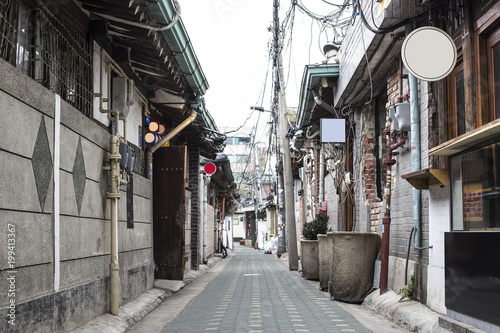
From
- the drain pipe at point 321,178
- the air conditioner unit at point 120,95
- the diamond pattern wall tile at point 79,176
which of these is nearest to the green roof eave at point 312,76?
the drain pipe at point 321,178

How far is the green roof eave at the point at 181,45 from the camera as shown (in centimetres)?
617

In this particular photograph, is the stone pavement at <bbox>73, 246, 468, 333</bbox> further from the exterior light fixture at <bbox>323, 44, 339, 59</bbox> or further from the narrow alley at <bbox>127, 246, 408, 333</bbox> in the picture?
the exterior light fixture at <bbox>323, 44, 339, 59</bbox>

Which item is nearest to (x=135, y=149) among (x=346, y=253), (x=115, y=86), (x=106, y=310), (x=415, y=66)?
(x=115, y=86)

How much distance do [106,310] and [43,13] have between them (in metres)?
3.63

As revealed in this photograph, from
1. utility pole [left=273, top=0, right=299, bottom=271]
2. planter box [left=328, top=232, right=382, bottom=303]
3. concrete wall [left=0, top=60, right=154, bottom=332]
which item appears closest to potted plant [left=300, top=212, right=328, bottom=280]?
utility pole [left=273, top=0, right=299, bottom=271]

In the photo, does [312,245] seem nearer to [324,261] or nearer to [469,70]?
[324,261]

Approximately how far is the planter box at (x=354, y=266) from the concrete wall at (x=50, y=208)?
3.47 meters

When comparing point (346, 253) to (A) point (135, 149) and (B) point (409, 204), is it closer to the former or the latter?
(B) point (409, 204)

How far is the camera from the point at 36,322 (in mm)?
4652

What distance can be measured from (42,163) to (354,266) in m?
5.56

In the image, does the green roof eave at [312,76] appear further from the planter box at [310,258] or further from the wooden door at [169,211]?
the planter box at [310,258]

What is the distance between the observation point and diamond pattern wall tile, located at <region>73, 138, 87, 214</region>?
5977 mm

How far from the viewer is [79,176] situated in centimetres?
609

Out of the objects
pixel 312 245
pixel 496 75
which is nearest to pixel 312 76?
pixel 312 245
